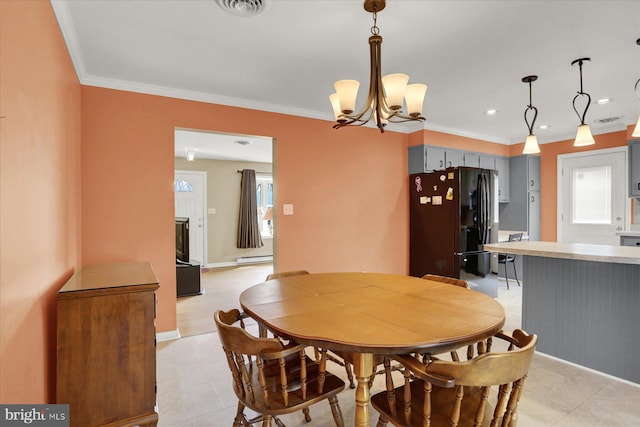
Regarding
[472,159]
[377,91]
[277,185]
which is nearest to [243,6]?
[377,91]

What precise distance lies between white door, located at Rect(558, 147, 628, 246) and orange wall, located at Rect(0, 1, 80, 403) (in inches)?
252

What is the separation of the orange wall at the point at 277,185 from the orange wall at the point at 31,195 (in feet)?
2.43

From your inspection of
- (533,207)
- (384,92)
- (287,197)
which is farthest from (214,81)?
(533,207)

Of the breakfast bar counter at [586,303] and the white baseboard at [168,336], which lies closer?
the breakfast bar counter at [586,303]

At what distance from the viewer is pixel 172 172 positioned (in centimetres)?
324

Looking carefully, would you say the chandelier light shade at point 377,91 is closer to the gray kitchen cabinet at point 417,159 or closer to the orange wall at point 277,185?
the orange wall at point 277,185

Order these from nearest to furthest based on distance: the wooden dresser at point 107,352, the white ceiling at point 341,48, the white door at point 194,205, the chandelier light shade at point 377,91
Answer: the wooden dresser at point 107,352 < the chandelier light shade at point 377,91 < the white ceiling at point 341,48 < the white door at point 194,205

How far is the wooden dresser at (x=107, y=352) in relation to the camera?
1.71 m

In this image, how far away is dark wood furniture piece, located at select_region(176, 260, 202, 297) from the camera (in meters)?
4.83

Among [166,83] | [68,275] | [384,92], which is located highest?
[166,83]

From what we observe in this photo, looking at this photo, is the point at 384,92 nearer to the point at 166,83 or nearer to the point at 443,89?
the point at 443,89

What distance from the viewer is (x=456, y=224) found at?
419cm

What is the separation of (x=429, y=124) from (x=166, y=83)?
334 centimetres

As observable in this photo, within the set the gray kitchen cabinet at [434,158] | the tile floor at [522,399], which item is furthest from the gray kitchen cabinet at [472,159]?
the tile floor at [522,399]
